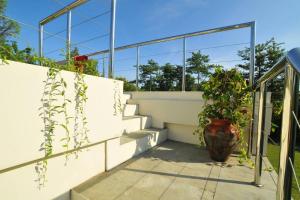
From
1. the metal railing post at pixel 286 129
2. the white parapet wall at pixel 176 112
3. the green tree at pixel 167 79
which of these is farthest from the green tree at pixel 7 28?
the green tree at pixel 167 79

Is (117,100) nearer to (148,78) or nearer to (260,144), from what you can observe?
(260,144)

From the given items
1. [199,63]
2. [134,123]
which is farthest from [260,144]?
[199,63]

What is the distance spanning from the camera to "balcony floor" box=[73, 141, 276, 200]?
1.36 meters

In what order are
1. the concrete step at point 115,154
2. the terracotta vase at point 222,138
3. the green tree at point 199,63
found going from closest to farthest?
the concrete step at point 115,154 → the terracotta vase at point 222,138 → the green tree at point 199,63

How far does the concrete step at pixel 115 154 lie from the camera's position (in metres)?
1.35

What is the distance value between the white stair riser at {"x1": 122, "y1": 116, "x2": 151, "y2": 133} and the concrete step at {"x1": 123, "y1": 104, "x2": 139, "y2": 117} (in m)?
0.28

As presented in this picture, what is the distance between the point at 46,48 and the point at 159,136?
2.12 metres

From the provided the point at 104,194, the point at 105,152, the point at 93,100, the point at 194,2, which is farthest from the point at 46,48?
the point at 194,2

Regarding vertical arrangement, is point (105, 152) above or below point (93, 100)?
below

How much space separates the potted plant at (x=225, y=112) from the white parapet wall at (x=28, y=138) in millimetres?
1398

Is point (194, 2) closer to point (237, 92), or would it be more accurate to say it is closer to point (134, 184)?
point (237, 92)

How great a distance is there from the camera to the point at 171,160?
2080 millimetres

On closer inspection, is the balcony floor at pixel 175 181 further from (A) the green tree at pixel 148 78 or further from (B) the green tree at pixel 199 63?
(A) the green tree at pixel 148 78

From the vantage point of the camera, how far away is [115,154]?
6.07ft
